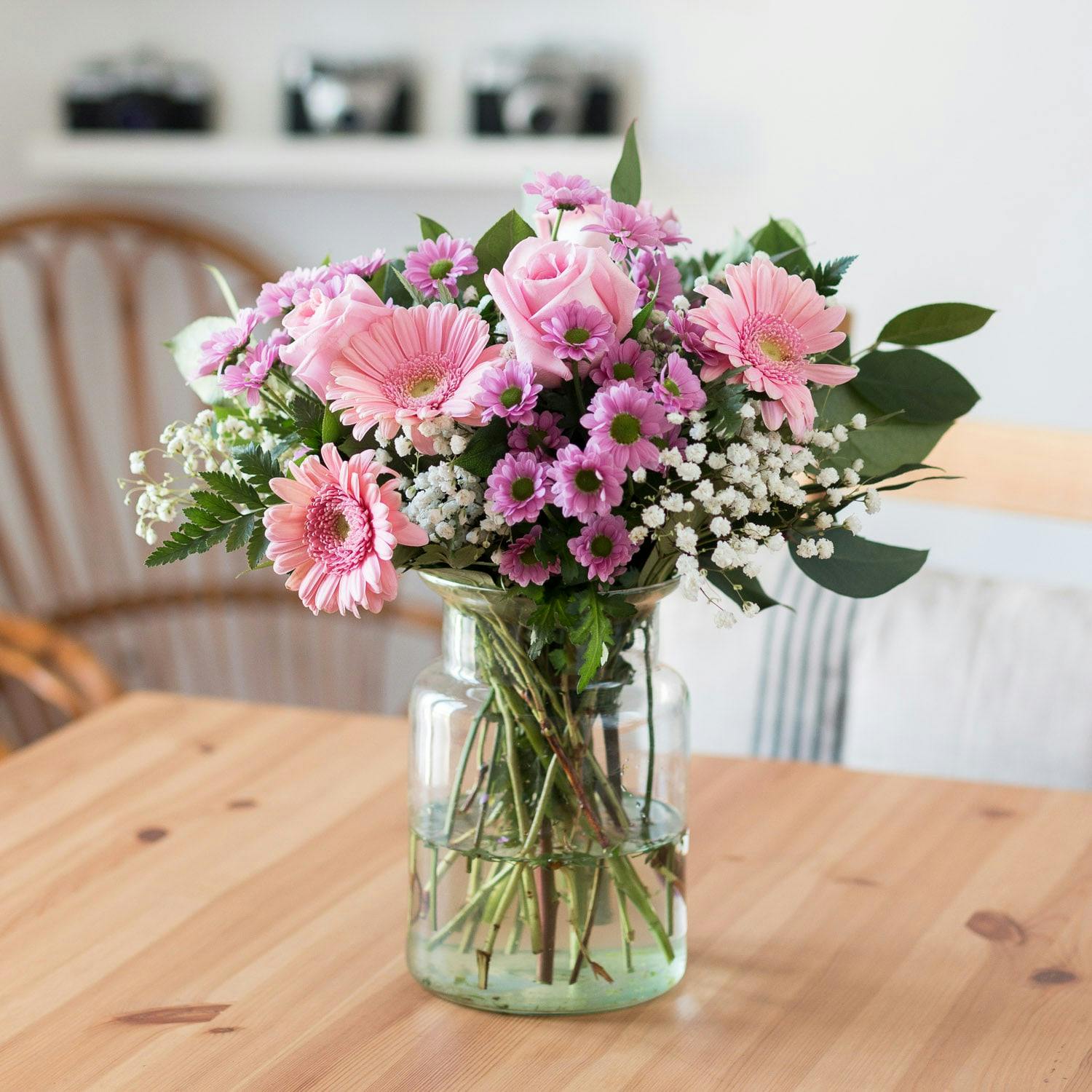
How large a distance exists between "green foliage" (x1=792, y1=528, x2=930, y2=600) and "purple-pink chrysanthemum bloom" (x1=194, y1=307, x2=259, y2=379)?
0.92 feet

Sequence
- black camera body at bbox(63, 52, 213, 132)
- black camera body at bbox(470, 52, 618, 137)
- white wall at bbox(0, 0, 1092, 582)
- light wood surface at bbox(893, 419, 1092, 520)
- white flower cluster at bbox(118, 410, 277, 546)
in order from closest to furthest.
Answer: white flower cluster at bbox(118, 410, 277, 546) < light wood surface at bbox(893, 419, 1092, 520) < white wall at bbox(0, 0, 1092, 582) < black camera body at bbox(470, 52, 618, 137) < black camera body at bbox(63, 52, 213, 132)

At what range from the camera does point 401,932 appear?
803 mm

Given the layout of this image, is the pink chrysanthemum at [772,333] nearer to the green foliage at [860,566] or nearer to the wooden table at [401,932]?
the green foliage at [860,566]

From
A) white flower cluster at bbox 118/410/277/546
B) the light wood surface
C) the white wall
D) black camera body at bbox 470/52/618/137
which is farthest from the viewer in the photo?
black camera body at bbox 470/52/618/137

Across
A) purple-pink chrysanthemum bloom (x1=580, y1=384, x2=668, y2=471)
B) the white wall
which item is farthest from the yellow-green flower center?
the white wall

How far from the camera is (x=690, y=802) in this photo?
999mm

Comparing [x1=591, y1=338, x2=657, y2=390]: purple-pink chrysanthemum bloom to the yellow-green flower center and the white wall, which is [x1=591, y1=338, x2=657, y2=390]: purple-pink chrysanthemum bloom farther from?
the white wall

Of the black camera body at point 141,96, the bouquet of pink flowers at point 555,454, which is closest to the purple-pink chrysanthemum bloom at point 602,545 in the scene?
the bouquet of pink flowers at point 555,454

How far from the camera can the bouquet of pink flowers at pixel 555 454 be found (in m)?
0.56

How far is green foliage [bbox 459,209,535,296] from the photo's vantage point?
0.63 m

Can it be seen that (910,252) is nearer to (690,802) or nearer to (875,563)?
(690,802)

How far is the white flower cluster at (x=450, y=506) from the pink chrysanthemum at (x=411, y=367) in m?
0.01

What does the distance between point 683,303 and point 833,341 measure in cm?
→ 7

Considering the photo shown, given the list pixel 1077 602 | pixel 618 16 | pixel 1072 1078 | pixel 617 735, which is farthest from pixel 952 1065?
pixel 618 16
